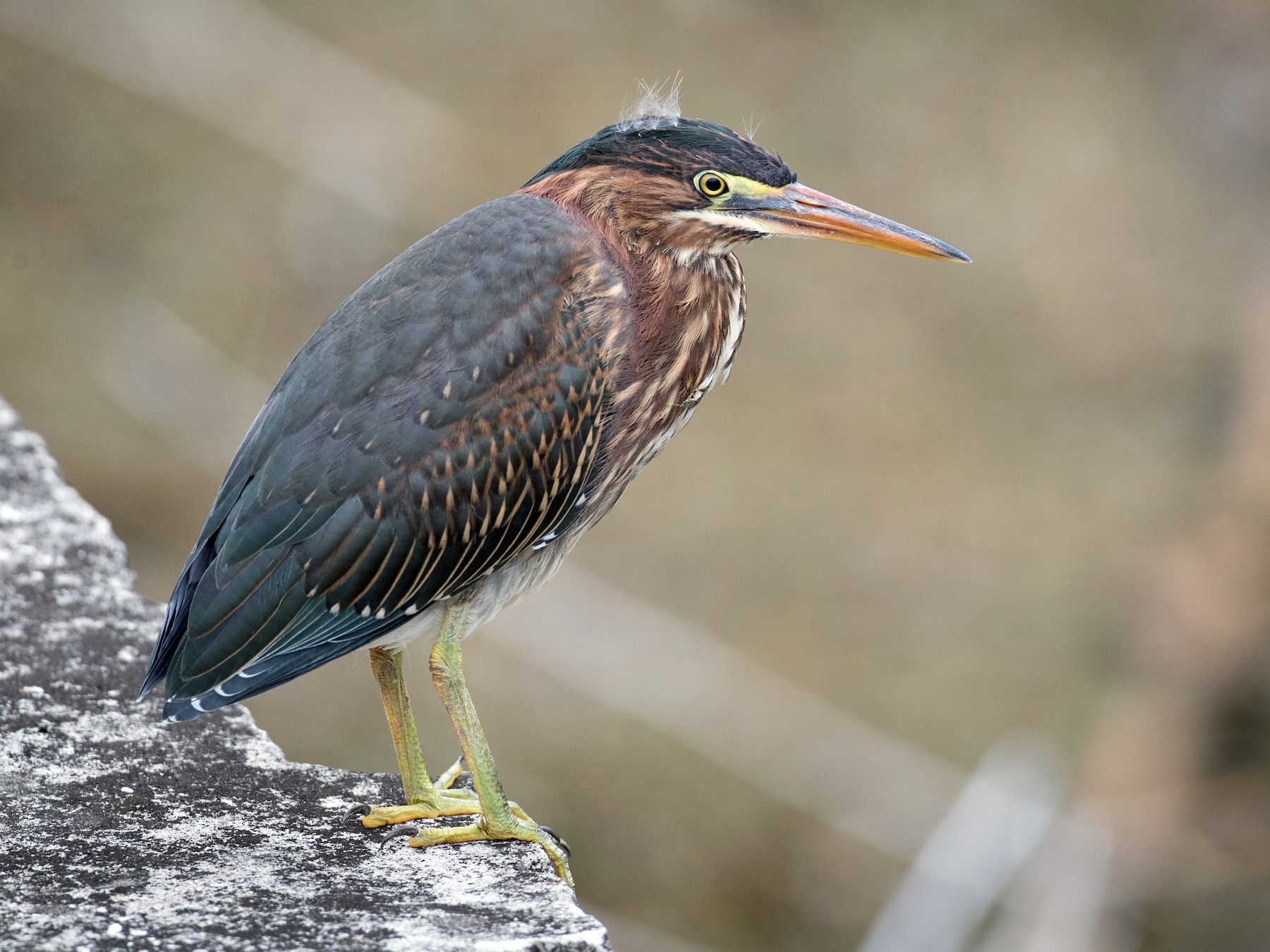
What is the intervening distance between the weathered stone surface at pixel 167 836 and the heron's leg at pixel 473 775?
0.10 ft

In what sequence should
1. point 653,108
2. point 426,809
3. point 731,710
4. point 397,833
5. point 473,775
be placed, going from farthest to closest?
point 731,710
point 653,108
point 473,775
point 426,809
point 397,833

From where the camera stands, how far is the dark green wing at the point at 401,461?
283 centimetres

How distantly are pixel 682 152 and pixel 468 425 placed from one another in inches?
30.2

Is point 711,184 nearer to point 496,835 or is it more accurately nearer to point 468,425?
point 468,425

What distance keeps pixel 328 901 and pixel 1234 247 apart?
1156 cm

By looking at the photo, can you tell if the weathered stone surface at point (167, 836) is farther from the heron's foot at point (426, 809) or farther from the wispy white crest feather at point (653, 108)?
the wispy white crest feather at point (653, 108)

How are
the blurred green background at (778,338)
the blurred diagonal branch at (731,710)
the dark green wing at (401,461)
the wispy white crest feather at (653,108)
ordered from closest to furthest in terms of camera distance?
the dark green wing at (401,461) < the wispy white crest feather at (653,108) < the blurred diagonal branch at (731,710) < the blurred green background at (778,338)

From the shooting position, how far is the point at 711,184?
3.11 m

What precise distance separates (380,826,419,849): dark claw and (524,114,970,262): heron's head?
1298 millimetres

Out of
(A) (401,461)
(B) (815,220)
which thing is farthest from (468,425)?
(B) (815,220)

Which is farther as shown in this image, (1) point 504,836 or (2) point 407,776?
(2) point 407,776

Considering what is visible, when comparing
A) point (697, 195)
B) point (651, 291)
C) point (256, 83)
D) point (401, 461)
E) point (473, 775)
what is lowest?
point (473, 775)

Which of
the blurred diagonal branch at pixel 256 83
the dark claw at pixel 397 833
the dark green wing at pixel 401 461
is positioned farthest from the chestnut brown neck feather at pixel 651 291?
the blurred diagonal branch at pixel 256 83

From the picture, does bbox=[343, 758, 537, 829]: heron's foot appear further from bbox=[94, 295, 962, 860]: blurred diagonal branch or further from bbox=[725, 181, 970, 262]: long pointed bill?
bbox=[94, 295, 962, 860]: blurred diagonal branch
